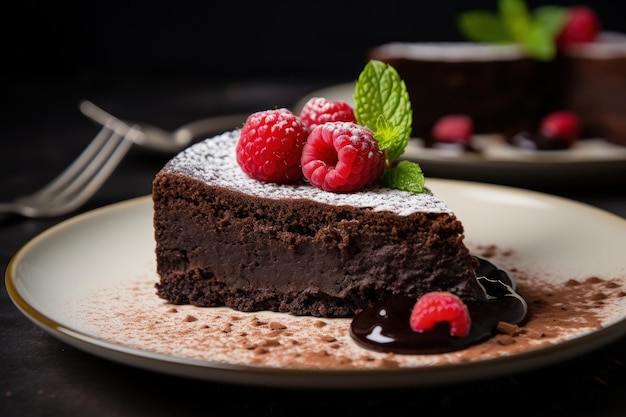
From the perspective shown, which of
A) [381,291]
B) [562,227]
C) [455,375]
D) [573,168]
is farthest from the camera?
[573,168]

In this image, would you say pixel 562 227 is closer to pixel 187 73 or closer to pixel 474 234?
pixel 474 234

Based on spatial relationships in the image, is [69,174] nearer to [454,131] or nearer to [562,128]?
[454,131]

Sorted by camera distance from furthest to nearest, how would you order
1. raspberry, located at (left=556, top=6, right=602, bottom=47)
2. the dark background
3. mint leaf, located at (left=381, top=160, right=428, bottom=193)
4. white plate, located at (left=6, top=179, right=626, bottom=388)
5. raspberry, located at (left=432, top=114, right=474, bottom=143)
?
the dark background → raspberry, located at (left=556, top=6, right=602, bottom=47) → raspberry, located at (left=432, top=114, right=474, bottom=143) → mint leaf, located at (left=381, top=160, right=428, bottom=193) → white plate, located at (left=6, top=179, right=626, bottom=388)

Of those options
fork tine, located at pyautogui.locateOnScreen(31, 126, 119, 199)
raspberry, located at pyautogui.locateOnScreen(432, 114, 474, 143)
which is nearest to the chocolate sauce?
fork tine, located at pyautogui.locateOnScreen(31, 126, 119, 199)

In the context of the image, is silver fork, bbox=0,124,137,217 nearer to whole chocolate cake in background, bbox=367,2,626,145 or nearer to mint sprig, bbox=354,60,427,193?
mint sprig, bbox=354,60,427,193

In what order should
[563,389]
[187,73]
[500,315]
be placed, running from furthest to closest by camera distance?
1. [187,73]
2. [500,315]
3. [563,389]

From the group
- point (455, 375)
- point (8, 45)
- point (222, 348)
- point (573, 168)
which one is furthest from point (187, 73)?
point (455, 375)
